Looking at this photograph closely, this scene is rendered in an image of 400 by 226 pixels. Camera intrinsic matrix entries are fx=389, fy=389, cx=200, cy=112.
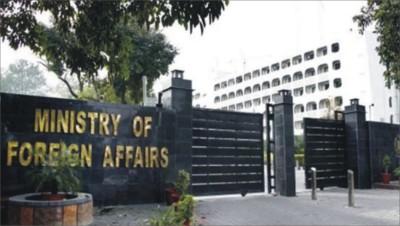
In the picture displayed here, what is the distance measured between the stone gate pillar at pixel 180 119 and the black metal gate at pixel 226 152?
0.70 m

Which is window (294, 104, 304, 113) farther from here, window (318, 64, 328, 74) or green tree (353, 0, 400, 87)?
green tree (353, 0, 400, 87)

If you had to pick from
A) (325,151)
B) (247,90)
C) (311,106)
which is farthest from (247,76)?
(325,151)

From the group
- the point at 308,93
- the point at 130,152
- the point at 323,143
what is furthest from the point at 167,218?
the point at 308,93

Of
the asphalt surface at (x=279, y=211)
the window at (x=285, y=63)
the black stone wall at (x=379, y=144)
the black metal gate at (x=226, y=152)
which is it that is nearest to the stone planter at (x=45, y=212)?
the asphalt surface at (x=279, y=211)

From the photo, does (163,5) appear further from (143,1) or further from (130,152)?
(130,152)

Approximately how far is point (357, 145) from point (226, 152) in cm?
579

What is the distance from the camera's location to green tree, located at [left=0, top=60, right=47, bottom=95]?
263 feet

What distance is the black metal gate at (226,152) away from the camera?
11.0m

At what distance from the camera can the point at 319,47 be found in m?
54.0

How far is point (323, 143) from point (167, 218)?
10489mm

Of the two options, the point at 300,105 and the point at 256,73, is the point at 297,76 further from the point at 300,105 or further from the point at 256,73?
the point at 256,73

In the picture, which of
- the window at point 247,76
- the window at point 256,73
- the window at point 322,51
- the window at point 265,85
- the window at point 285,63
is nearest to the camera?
the window at point 322,51

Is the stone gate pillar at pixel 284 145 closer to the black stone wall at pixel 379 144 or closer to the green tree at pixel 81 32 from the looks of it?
the black stone wall at pixel 379 144

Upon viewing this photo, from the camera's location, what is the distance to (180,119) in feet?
33.6
